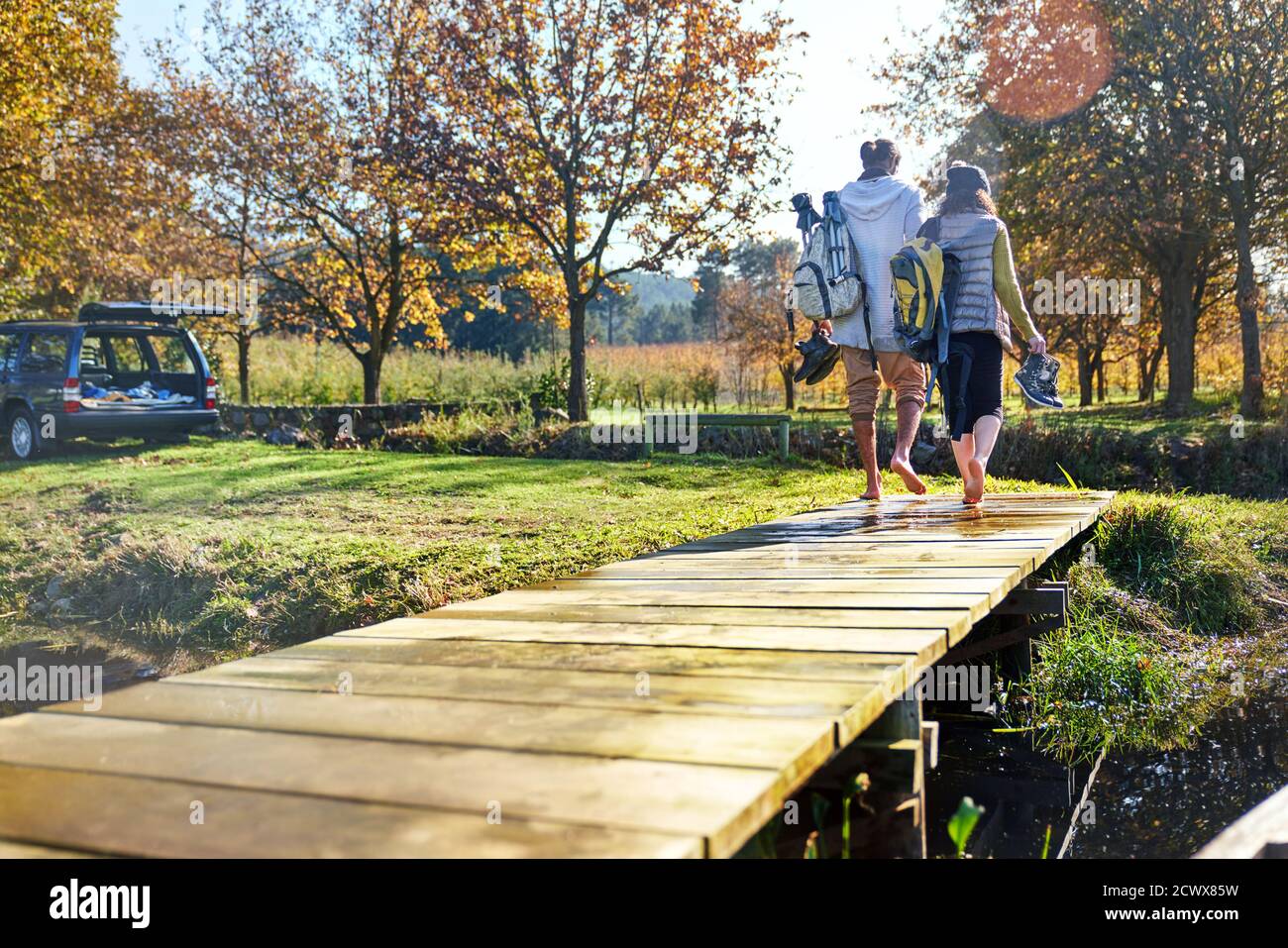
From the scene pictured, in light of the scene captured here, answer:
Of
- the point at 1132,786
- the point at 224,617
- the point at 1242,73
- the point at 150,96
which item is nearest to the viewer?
the point at 1132,786

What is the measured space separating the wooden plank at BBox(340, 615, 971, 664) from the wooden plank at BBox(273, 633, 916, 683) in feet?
0.17

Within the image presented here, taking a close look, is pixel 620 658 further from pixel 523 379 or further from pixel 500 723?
pixel 523 379

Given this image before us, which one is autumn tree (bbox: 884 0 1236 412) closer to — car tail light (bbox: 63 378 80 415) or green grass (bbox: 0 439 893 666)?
green grass (bbox: 0 439 893 666)

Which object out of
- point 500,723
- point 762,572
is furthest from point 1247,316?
point 500,723

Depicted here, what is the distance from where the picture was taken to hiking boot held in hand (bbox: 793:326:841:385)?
679 centimetres

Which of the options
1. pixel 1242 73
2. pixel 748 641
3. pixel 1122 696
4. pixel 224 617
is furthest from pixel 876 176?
pixel 1242 73

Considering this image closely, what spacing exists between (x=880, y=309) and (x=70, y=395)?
11.2 metres

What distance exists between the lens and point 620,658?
2.90 metres

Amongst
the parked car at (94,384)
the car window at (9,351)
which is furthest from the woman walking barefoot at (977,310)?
the car window at (9,351)

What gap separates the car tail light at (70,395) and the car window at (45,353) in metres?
0.27

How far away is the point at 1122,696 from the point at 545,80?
43.0 ft

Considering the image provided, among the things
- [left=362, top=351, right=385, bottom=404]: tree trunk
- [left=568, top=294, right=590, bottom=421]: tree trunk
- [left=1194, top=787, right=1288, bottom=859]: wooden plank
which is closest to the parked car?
[left=362, top=351, right=385, bottom=404]: tree trunk
